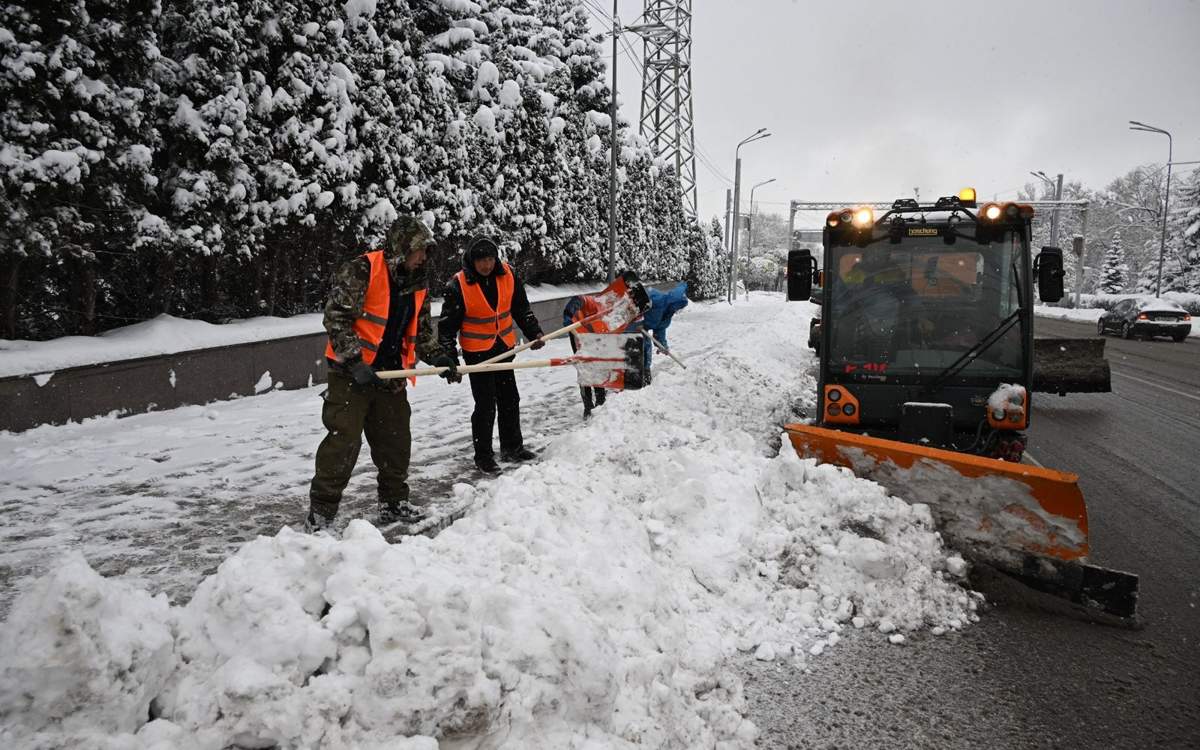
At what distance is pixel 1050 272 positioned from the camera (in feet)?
16.9

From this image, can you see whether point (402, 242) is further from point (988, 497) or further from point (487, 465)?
point (988, 497)

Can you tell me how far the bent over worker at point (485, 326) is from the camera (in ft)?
19.4

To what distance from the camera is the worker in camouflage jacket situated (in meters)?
4.15

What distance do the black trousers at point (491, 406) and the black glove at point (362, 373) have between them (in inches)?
70.2

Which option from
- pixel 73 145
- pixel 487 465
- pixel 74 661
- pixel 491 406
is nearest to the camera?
pixel 74 661

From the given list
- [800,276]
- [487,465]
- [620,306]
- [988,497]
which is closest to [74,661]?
[988,497]

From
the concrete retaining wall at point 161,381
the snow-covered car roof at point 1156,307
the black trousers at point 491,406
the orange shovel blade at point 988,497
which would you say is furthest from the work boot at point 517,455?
the snow-covered car roof at point 1156,307

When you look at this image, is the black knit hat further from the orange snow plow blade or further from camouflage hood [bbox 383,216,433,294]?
the orange snow plow blade

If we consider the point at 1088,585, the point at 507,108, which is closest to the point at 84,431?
the point at 1088,585

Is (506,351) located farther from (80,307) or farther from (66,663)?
(80,307)

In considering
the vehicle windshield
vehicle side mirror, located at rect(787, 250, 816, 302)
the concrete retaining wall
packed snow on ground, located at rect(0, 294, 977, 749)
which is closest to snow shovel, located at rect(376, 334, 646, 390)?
packed snow on ground, located at rect(0, 294, 977, 749)

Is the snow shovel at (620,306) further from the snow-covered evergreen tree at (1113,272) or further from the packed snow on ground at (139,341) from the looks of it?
the snow-covered evergreen tree at (1113,272)

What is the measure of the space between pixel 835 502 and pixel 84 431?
21.4 feet

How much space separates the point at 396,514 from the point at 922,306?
4.15 metres
